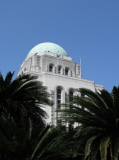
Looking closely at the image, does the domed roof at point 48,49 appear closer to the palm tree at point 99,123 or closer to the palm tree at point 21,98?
the palm tree at point 21,98

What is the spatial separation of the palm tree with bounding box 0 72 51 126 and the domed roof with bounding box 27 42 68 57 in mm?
40909

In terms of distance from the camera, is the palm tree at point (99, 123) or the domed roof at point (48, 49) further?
the domed roof at point (48, 49)

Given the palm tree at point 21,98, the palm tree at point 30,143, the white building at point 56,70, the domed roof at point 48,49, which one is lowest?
the palm tree at point 30,143

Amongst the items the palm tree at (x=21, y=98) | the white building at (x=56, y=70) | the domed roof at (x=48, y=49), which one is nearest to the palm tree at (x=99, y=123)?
the palm tree at (x=21, y=98)

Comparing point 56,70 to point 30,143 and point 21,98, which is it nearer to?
point 21,98

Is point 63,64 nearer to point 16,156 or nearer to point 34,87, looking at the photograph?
point 34,87

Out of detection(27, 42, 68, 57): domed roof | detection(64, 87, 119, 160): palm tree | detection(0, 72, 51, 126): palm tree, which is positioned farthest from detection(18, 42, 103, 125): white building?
detection(64, 87, 119, 160): palm tree

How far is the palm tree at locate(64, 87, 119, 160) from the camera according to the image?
721 inches

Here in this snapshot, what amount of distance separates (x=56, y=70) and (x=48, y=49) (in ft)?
20.5

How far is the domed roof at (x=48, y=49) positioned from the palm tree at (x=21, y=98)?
4091cm

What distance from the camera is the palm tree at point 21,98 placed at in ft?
68.5

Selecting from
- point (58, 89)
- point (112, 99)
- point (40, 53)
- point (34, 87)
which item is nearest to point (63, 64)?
point (40, 53)

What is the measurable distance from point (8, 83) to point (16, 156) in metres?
7.05

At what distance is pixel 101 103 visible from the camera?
1975 centimetres
